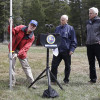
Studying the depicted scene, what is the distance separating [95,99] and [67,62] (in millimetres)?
1683

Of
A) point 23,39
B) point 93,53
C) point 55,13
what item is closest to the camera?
point 23,39

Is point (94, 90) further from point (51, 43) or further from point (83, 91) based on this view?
point (51, 43)

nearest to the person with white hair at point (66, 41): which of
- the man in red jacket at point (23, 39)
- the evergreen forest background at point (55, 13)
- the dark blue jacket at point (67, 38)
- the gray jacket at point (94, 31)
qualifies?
the dark blue jacket at point (67, 38)

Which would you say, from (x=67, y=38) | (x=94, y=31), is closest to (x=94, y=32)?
(x=94, y=31)

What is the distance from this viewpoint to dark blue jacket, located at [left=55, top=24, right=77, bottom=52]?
567cm

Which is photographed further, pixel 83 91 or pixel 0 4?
pixel 0 4

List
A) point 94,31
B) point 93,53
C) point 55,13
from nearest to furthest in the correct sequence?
point 94,31 → point 93,53 → point 55,13

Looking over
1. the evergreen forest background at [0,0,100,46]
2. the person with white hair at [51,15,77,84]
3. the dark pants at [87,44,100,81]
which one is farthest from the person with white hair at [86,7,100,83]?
the evergreen forest background at [0,0,100,46]

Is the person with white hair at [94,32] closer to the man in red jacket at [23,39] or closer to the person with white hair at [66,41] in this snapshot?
the person with white hair at [66,41]

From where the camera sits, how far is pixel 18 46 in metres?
5.25

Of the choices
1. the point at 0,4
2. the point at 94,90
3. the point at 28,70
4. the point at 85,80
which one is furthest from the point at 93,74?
the point at 0,4

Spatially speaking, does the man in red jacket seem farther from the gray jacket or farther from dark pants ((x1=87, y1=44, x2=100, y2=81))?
dark pants ((x1=87, y1=44, x2=100, y2=81))

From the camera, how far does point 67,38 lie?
5.71 metres

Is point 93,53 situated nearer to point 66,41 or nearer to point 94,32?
point 94,32
